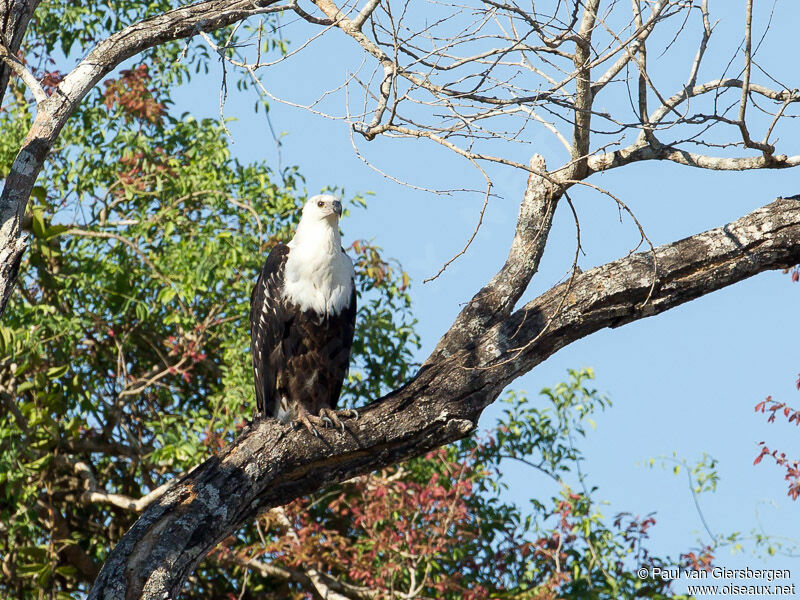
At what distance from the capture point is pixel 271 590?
19.3ft

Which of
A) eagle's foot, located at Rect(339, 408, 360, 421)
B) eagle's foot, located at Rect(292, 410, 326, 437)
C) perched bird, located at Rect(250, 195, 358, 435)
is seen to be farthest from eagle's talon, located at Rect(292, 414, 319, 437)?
perched bird, located at Rect(250, 195, 358, 435)

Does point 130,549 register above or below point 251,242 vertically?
below

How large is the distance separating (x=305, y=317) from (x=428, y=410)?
1.17 m

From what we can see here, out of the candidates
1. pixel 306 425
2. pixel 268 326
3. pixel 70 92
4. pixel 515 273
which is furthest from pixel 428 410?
pixel 70 92

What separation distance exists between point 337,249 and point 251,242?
3.54ft

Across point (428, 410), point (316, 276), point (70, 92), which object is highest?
point (70, 92)

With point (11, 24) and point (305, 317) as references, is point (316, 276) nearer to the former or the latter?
point (305, 317)

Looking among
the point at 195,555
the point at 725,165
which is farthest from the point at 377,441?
the point at 725,165

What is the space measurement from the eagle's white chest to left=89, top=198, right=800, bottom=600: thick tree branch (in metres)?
0.95

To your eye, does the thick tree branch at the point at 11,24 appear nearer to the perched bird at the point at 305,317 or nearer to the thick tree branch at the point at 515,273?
the perched bird at the point at 305,317

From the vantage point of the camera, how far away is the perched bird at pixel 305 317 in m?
4.32

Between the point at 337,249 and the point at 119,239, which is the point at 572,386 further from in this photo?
the point at 119,239

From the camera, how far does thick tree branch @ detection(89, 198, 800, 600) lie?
3.03m

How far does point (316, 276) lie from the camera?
4320 millimetres
